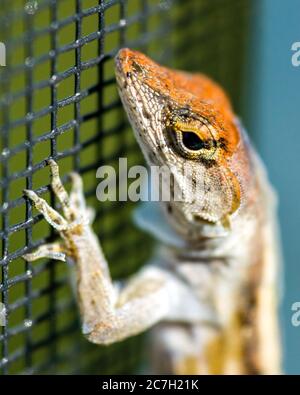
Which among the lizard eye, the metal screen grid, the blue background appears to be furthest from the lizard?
the blue background

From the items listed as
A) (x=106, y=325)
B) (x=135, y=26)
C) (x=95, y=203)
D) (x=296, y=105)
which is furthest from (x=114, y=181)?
(x=135, y=26)

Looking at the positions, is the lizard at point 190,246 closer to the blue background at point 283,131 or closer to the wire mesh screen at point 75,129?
the wire mesh screen at point 75,129

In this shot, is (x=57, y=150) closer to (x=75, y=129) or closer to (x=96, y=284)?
(x=75, y=129)

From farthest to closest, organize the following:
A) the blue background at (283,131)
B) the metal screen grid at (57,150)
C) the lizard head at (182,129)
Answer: the blue background at (283,131) → the metal screen grid at (57,150) → the lizard head at (182,129)

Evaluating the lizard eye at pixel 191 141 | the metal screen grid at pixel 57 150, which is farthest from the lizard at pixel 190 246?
the metal screen grid at pixel 57 150

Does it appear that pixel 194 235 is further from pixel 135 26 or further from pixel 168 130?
pixel 135 26

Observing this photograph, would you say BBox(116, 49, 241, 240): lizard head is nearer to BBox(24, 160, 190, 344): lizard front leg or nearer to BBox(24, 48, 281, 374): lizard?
BBox(24, 48, 281, 374): lizard

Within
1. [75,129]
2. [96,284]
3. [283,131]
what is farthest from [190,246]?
[283,131]
